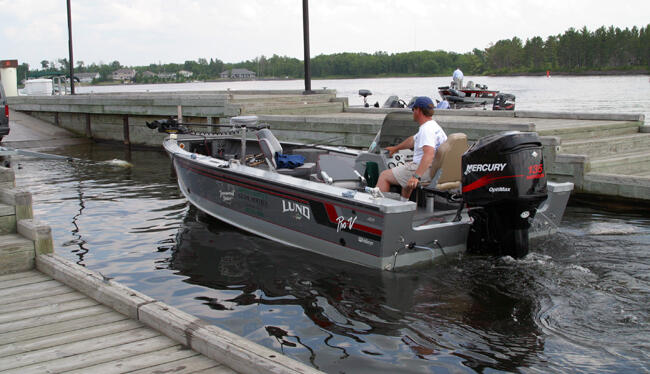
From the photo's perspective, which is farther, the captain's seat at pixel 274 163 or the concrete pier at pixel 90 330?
the captain's seat at pixel 274 163

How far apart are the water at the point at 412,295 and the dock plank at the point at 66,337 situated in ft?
4.13

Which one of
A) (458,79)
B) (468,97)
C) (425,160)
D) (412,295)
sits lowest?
(412,295)

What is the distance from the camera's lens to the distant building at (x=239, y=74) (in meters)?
99.1

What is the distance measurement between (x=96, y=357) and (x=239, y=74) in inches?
4066

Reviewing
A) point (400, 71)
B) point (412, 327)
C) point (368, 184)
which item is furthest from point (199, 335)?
point (400, 71)

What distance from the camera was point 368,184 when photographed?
24.9 feet

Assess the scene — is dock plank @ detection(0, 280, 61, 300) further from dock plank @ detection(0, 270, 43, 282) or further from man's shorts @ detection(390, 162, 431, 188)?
man's shorts @ detection(390, 162, 431, 188)

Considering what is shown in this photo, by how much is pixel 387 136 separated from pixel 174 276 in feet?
9.75

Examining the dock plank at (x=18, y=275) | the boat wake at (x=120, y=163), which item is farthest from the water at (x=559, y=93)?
the dock plank at (x=18, y=275)

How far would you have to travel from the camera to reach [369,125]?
12734 millimetres

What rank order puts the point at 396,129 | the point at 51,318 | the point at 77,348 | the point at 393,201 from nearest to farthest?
1. the point at 77,348
2. the point at 51,318
3. the point at 393,201
4. the point at 396,129

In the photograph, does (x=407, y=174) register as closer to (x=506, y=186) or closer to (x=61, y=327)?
(x=506, y=186)

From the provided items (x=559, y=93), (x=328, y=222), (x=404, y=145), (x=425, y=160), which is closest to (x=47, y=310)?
(x=328, y=222)

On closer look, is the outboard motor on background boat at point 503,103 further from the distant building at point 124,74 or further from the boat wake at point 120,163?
the distant building at point 124,74
